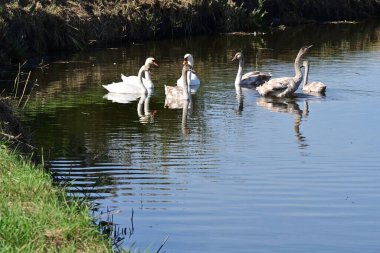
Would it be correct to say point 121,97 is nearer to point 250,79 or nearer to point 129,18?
point 250,79

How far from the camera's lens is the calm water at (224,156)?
10.1m

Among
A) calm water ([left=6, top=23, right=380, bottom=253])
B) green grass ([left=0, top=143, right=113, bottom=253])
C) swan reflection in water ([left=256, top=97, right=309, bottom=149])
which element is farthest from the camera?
swan reflection in water ([left=256, top=97, right=309, bottom=149])

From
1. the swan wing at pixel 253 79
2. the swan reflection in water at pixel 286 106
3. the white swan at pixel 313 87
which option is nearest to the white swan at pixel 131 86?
the swan wing at pixel 253 79

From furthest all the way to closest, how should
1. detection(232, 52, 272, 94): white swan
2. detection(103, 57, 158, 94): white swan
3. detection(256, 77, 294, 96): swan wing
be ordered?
1. detection(232, 52, 272, 94): white swan
2. detection(103, 57, 158, 94): white swan
3. detection(256, 77, 294, 96): swan wing

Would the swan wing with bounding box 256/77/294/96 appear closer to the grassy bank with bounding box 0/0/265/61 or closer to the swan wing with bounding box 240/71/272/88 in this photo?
the swan wing with bounding box 240/71/272/88

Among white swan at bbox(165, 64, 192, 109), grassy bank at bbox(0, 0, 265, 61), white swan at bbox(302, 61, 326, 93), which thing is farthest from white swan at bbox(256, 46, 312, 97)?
grassy bank at bbox(0, 0, 265, 61)

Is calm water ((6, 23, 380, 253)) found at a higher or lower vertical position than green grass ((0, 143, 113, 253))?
lower

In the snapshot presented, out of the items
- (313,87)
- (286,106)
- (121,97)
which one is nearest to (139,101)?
(121,97)

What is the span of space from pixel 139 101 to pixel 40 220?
43.1ft

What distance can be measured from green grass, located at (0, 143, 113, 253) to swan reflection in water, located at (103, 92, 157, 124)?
352 inches

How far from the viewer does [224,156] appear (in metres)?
14.5

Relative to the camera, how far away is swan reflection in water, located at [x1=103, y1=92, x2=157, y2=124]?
62.5ft

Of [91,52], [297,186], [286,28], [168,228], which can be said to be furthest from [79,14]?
[168,228]

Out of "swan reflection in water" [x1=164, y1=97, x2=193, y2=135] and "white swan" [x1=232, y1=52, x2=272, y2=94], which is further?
"white swan" [x1=232, y1=52, x2=272, y2=94]
